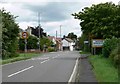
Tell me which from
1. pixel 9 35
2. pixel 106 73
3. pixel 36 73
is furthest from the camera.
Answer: pixel 9 35

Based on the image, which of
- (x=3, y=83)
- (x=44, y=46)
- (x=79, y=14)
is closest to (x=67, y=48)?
(x=44, y=46)

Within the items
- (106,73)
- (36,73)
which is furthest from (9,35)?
(106,73)

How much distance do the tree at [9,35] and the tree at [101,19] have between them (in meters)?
8.23

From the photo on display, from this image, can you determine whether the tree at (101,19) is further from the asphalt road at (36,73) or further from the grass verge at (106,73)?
the grass verge at (106,73)

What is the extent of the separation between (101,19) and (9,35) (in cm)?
1165

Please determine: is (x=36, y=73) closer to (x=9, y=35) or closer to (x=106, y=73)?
(x=106, y=73)

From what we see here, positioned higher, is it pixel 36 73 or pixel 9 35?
pixel 9 35

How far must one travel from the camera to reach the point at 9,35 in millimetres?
48219

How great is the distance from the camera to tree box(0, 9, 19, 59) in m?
45.3

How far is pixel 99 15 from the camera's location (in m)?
50.2

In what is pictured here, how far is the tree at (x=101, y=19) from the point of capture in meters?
48.4

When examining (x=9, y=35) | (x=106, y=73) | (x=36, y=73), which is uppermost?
(x=9, y=35)

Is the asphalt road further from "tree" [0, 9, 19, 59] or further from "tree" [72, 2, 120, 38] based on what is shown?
"tree" [72, 2, 120, 38]

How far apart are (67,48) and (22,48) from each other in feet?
305
